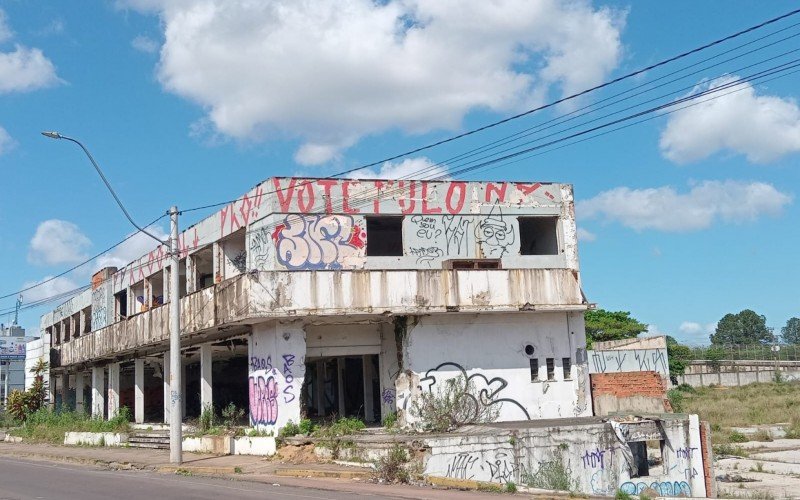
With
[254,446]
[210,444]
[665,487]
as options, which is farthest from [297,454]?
[665,487]

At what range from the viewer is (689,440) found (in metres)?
21.0

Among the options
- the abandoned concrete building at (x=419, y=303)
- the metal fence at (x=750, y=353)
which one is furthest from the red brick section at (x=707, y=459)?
the metal fence at (x=750, y=353)

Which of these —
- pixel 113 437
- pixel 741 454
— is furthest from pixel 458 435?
pixel 113 437

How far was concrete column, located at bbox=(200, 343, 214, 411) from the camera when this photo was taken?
2716 centimetres

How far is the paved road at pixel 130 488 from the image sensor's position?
14.6 meters

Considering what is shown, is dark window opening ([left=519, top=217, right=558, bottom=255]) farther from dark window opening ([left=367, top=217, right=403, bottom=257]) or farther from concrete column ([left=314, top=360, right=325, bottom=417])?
concrete column ([left=314, top=360, right=325, bottom=417])

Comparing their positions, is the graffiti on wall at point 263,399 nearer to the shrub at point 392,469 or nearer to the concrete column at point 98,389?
the shrub at point 392,469

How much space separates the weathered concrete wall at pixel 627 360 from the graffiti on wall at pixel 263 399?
21.0 metres

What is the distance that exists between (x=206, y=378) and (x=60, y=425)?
14.3 metres

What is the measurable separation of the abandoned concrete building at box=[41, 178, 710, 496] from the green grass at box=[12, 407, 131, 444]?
7.55 meters

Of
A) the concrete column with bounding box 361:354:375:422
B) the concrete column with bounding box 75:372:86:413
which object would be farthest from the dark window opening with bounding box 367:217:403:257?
the concrete column with bounding box 75:372:86:413

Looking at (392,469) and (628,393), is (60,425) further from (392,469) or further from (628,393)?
(628,393)

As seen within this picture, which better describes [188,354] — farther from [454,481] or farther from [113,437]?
[454,481]

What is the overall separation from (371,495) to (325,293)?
873 cm
